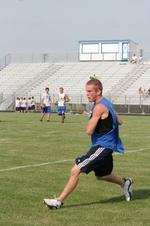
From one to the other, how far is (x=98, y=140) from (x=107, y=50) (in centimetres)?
5579

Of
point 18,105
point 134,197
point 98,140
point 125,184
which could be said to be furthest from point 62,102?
point 98,140

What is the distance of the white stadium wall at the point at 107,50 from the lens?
2429 inches

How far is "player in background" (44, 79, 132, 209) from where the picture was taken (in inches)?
313

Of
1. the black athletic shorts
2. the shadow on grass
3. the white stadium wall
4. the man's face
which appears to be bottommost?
the shadow on grass

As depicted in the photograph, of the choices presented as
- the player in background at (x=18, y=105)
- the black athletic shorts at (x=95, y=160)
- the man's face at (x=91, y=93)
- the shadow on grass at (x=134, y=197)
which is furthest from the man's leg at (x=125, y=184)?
the player in background at (x=18, y=105)

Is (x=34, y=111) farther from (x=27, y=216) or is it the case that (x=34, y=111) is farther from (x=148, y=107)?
(x=27, y=216)

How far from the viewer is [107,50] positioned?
6341 cm

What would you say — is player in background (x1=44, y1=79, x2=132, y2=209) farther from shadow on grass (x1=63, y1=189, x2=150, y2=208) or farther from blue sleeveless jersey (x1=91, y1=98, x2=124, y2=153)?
shadow on grass (x1=63, y1=189, x2=150, y2=208)

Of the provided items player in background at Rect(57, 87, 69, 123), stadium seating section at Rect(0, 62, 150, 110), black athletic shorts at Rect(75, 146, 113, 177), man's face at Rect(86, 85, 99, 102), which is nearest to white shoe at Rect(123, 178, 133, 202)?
black athletic shorts at Rect(75, 146, 113, 177)

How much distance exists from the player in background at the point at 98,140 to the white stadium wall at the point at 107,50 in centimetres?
5334

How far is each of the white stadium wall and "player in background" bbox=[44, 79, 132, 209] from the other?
53.3m

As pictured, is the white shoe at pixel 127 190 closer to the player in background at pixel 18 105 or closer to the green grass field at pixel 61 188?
the green grass field at pixel 61 188

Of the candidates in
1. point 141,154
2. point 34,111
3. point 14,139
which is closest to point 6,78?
point 34,111

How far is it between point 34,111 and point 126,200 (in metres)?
44.4
